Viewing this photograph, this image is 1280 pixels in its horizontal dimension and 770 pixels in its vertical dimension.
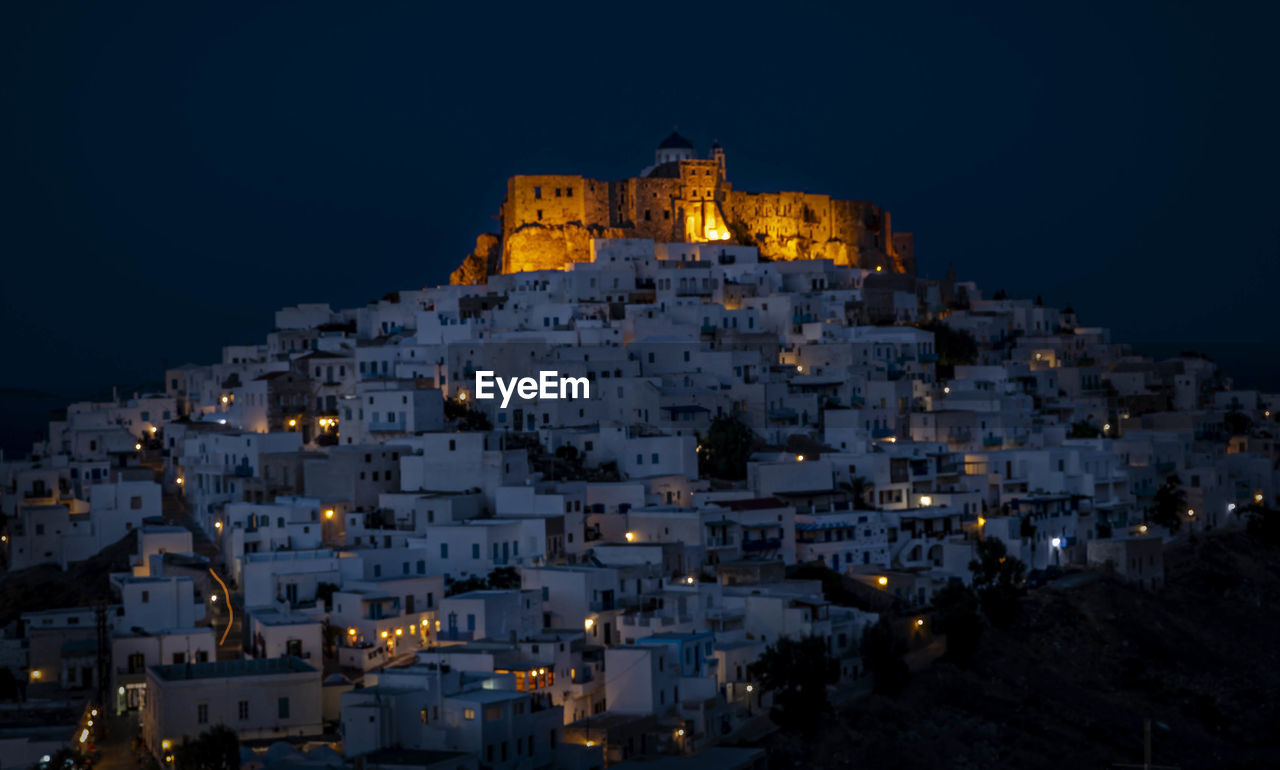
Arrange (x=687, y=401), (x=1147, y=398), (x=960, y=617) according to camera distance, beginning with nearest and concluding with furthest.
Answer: (x=960, y=617) < (x=687, y=401) < (x=1147, y=398)

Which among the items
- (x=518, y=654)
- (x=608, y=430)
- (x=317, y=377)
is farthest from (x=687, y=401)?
(x=518, y=654)

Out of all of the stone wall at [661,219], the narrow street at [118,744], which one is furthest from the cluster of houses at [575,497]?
the stone wall at [661,219]

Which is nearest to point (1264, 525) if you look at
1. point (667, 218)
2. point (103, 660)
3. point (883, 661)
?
point (883, 661)

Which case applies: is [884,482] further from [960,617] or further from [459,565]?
[459,565]

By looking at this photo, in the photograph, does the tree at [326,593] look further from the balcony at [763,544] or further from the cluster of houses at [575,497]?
the balcony at [763,544]

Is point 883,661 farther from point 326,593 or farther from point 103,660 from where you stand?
point 103,660

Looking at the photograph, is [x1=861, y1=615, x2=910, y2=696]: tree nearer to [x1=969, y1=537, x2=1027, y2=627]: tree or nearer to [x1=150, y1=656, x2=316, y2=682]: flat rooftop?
[x1=969, y1=537, x2=1027, y2=627]: tree
